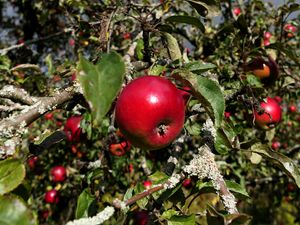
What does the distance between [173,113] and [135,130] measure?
94 millimetres

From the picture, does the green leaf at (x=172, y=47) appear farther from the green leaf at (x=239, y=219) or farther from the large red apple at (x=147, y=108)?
the green leaf at (x=239, y=219)

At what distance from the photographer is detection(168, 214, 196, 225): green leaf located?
0.95m

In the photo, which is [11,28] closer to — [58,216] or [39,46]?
[39,46]

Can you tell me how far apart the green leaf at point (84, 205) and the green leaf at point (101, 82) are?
45 cm

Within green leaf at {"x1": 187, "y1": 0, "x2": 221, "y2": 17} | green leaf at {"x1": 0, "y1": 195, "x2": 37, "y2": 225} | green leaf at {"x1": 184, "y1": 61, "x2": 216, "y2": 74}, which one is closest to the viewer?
green leaf at {"x1": 0, "y1": 195, "x2": 37, "y2": 225}

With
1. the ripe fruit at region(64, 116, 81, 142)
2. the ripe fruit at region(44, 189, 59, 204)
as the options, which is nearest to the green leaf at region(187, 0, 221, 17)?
the ripe fruit at region(64, 116, 81, 142)

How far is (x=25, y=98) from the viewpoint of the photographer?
0.92 m

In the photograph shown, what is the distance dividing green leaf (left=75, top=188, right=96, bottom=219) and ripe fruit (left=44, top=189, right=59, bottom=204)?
2.68m

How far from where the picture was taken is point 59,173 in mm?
3500

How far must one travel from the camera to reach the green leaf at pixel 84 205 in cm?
104

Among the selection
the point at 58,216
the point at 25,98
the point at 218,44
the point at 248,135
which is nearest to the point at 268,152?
the point at 25,98

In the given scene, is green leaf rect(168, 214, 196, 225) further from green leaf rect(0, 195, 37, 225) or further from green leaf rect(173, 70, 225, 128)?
green leaf rect(0, 195, 37, 225)

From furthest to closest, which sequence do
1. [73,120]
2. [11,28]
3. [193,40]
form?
[11,28] < [193,40] < [73,120]

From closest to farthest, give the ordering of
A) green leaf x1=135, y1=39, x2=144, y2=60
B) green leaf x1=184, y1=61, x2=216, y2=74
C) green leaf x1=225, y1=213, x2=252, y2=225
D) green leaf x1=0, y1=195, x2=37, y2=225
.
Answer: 1. green leaf x1=0, y1=195, x2=37, y2=225
2. green leaf x1=225, y1=213, x2=252, y2=225
3. green leaf x1=184, y1=61, x2=216, y2=74
4. green leaf x1=135, y1=39, x2=144, y2=60
